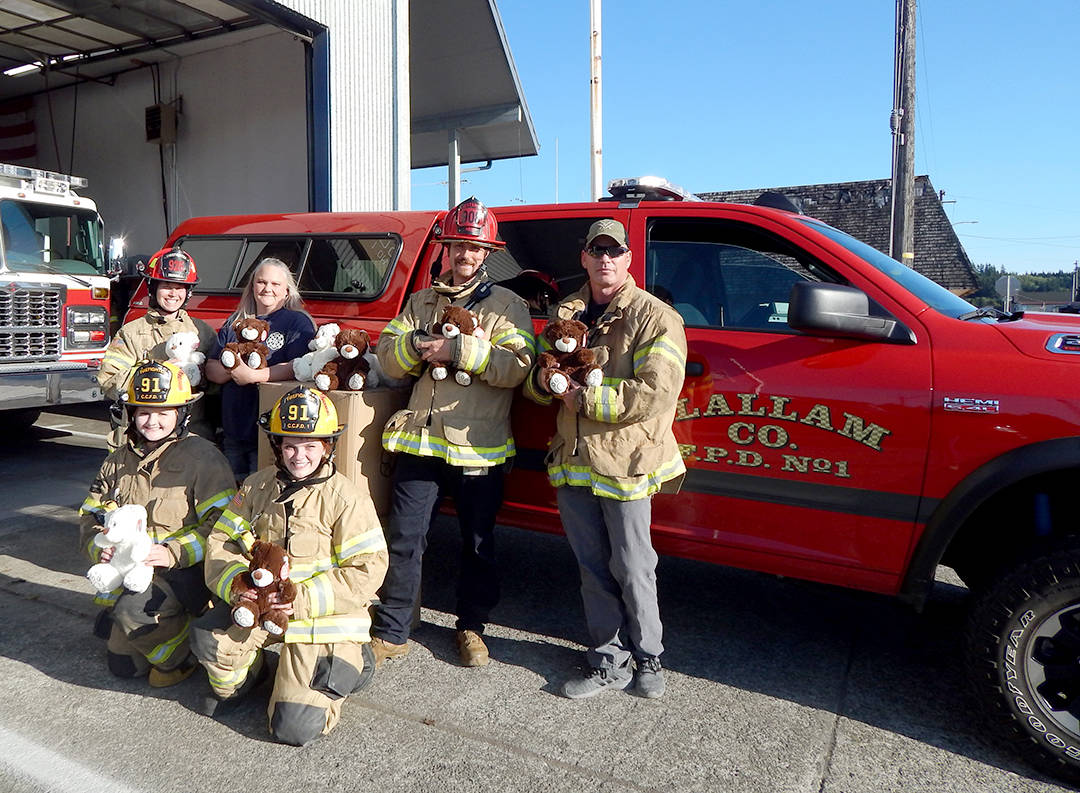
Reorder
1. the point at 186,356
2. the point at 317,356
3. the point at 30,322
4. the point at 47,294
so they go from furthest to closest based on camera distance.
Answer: the point at 47,294
the point at 30,322
the point at 186,356
the point at 317,356

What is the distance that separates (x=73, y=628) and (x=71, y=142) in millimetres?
12578

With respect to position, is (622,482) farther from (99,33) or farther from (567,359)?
(99,33)

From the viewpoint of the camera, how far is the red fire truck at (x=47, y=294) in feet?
23.4

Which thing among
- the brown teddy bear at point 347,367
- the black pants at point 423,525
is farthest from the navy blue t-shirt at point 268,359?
the black pants at point 423,525

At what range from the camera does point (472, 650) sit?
3354mm

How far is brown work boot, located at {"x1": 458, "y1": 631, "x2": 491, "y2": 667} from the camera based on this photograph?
334 centimetres

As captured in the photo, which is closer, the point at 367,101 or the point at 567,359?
the point at 567,359

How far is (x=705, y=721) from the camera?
2943 millimetres

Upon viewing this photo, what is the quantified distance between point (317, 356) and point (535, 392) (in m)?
1.04

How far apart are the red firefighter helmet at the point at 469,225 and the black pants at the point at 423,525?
35.6 inches

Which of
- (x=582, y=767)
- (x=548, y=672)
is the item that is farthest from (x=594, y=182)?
(x=582, y=767)

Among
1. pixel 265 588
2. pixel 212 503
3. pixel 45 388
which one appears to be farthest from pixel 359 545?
pixel 45 388

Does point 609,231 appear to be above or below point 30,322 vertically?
above

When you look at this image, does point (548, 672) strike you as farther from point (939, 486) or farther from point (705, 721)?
point (939, 486)
